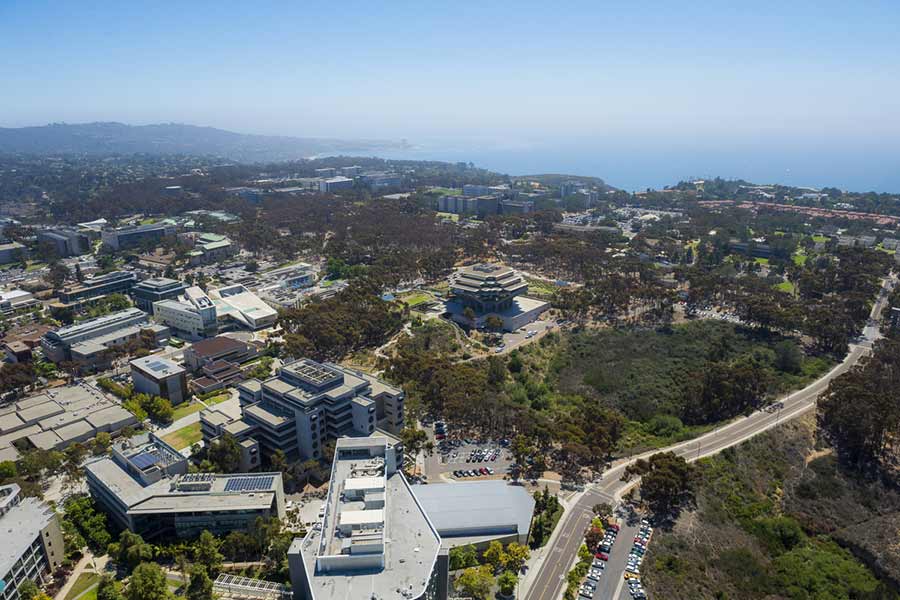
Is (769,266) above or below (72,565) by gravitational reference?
above

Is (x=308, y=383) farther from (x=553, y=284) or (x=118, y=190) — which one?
(x=118, y=190)

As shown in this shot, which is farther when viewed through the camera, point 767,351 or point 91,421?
point 767,351

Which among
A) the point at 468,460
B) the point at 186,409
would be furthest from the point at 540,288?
the point at 186,409

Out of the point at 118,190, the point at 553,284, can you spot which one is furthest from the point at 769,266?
the point at 118,190

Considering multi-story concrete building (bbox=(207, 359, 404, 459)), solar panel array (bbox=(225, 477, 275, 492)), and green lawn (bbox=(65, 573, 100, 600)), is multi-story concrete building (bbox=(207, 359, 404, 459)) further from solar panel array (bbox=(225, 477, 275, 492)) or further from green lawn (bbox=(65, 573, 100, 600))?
green lawn (bbox=(65, 573, 100, 600))

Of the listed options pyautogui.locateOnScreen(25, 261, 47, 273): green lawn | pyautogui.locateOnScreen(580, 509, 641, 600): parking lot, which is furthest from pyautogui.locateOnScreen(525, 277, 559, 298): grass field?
pyautogui.locateOnScreen(25, 261, 47, 273): green lawn

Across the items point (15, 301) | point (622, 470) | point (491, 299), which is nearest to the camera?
point (622, 470)

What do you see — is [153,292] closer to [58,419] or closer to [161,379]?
[161,379]

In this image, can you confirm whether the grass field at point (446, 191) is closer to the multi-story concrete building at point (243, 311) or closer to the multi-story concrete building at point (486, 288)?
the multi-story concrete building at point (486, 288)
